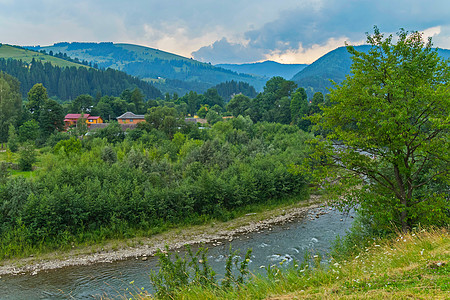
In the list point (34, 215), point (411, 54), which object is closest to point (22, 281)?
point (34, 215)

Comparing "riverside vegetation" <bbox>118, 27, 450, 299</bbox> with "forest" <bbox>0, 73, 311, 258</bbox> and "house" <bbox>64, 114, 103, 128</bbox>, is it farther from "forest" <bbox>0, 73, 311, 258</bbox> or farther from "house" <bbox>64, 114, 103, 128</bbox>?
"house" <bbox>64, 114, 103, 128</bbox>

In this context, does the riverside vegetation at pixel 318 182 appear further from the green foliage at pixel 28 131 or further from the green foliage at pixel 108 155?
the green foliage at pixel 28 131

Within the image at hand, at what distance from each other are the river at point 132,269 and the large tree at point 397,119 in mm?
6236

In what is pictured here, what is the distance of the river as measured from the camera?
17.4 m

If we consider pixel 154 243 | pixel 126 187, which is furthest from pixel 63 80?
pixel 154 243

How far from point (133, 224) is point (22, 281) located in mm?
8751

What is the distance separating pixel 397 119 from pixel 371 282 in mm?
7043

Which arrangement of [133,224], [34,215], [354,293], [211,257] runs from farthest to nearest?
[133,224] → [34,215] → [211,257] → [354,293]

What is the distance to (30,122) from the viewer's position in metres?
59.0

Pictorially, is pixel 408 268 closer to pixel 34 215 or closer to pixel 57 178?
pixel 34 215

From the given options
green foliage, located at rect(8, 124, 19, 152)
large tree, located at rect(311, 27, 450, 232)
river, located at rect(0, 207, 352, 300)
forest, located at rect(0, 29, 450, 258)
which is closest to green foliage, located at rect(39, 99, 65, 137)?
forest, located at rect(0, 29, 450, 258)

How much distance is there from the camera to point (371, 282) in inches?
270

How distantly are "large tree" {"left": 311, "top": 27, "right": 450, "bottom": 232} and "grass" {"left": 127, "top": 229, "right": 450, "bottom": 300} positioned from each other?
401 centimetres

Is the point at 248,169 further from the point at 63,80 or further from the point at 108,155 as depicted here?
the point at 63,80
